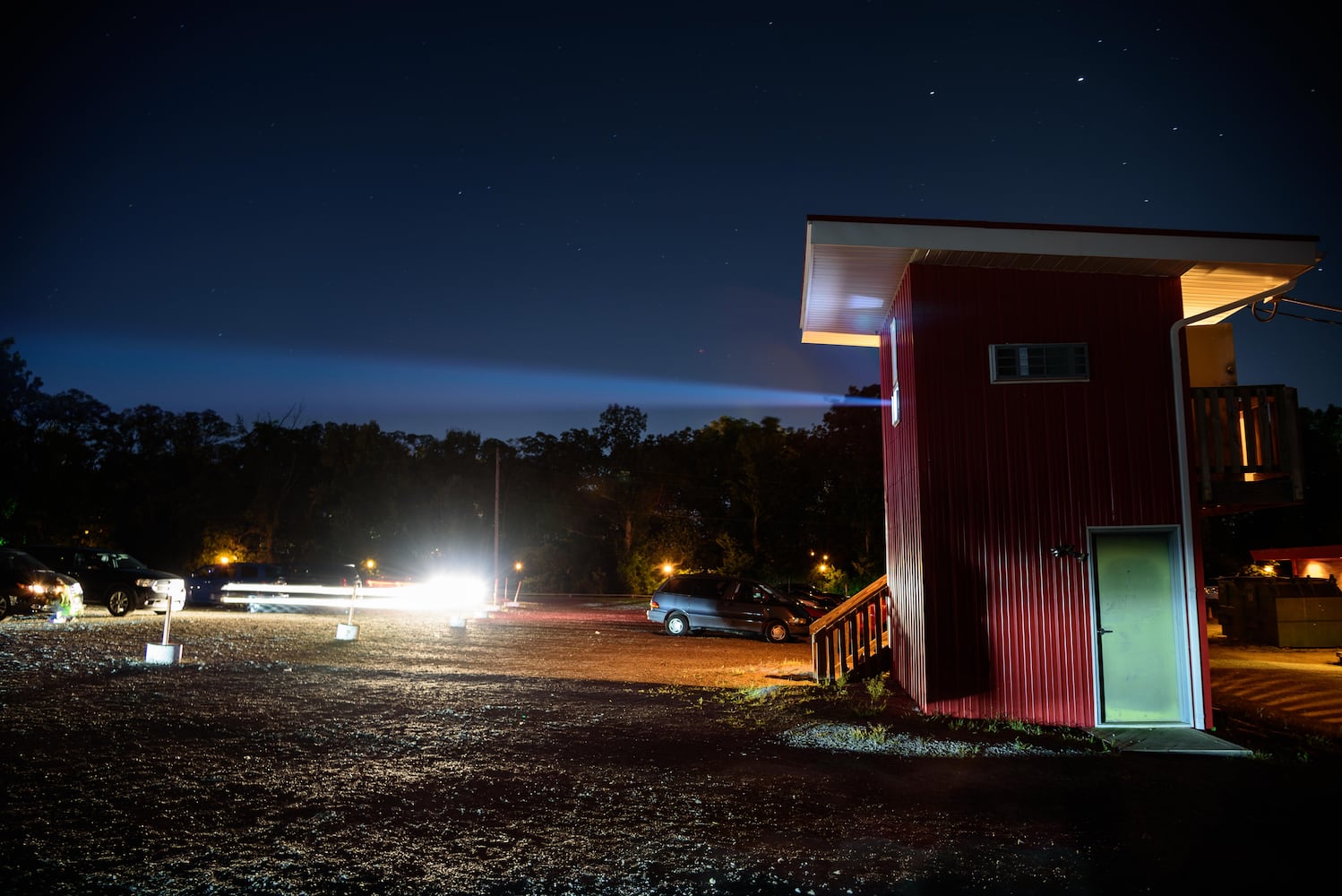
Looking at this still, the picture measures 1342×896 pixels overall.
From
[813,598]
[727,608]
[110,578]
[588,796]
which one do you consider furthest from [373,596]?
[588,796]

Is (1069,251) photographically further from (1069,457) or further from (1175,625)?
(1175,625)

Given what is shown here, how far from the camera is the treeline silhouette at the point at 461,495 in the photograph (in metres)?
49.1

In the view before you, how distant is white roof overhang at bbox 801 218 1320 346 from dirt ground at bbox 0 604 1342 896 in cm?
562

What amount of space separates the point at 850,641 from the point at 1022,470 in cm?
430

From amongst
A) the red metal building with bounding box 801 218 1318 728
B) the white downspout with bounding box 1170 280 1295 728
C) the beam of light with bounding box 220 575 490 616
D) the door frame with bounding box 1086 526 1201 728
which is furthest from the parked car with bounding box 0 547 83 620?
the white downspout with bounding box 1170 280 1295 728

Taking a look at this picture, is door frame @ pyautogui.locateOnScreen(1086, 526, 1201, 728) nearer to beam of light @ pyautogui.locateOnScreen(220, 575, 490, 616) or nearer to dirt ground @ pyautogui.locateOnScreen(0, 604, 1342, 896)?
dirt ground @ pyautogui.locateOnScreen(0, 604, 1342, 896)

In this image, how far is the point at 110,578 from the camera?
23.2m

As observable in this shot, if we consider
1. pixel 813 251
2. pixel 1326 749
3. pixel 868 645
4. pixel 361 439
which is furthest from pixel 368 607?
pixel 361 439

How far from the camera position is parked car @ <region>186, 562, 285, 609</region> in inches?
1167

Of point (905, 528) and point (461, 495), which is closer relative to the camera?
point (905, 528)

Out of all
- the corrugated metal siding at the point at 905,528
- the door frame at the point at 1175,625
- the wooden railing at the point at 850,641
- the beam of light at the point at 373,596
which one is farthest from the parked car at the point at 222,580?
the door frame at the point at 1175,625

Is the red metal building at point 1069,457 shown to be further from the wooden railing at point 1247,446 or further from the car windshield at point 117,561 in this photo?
the car windshield at point 117,561

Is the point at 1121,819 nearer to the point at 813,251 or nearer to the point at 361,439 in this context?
the point at 813,251

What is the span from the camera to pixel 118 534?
2238 inches
